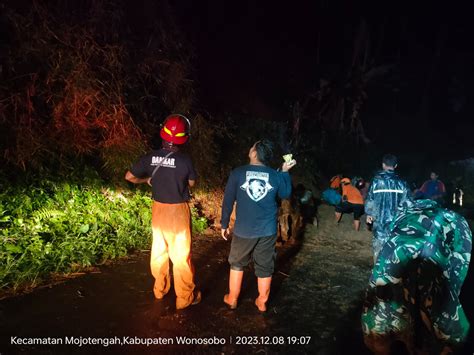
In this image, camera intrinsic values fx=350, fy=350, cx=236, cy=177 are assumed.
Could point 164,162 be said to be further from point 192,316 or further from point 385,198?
point 385,198

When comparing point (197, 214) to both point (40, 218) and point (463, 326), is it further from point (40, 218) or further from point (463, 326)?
point (463, 326)

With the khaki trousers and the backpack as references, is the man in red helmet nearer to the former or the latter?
the khaki trousers

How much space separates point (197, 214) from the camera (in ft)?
25.9

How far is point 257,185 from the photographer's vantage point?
13.0 feet

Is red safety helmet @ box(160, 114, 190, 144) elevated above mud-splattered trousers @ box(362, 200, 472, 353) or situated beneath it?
elevated above

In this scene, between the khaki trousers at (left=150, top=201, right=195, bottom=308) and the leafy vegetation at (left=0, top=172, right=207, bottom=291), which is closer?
the khaki trousers at (left=150, top=201, right=195, bottom=308)

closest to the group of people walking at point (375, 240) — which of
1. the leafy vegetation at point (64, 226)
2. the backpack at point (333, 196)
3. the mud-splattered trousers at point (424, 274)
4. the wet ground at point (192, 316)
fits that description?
the mud-splattered trousers at point (424, 274)

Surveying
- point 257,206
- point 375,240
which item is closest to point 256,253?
point 257,206

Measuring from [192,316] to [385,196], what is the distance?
10.6 ft

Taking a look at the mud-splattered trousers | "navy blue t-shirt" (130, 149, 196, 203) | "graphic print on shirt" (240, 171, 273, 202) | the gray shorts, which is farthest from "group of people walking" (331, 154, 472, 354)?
"navy blue t-shirt" (130, 149, 196, 203)

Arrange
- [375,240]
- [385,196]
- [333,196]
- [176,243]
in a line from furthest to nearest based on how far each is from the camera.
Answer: [333,196] < [375,240] < [385,196] < [176,243]

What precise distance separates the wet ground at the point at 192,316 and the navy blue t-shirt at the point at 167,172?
1399 millimetres

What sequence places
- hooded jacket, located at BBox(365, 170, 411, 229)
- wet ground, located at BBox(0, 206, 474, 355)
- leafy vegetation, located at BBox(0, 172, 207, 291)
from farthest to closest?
hooded jacket, located at BBox(365, 170, 411, 229) → leafy vegetation, located at BBox(0, 172, 207, 291) → wet ground, located at BBox(0, 206, 474, 355)

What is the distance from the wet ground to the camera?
3.57m
